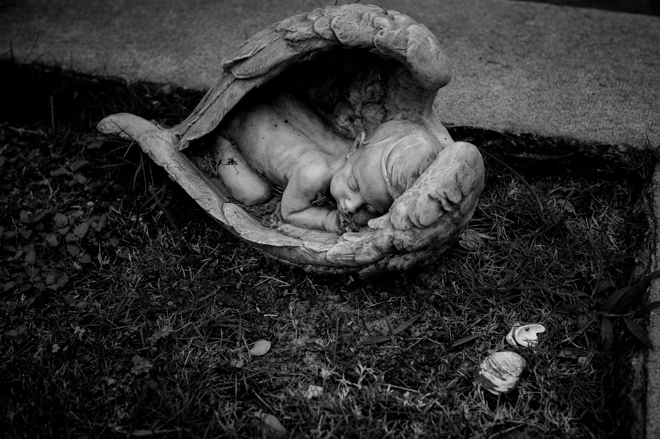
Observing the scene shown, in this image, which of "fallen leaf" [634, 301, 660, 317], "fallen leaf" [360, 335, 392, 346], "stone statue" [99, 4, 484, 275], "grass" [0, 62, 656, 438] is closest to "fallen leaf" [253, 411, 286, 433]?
"grass" [0, 62, 656, 438]

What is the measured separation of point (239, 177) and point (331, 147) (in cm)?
38

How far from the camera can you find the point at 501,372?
86.7 inches

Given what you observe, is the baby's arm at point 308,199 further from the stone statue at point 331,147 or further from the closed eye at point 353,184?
the closed eye at point 353,184

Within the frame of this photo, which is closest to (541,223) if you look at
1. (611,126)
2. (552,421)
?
(611,126)

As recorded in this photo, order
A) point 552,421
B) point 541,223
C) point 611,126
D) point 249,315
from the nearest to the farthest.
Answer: point 552,421 → point 249,315 → point 541,223 → point 611,126

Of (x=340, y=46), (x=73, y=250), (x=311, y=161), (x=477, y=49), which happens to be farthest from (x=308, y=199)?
(x=477, y=49)

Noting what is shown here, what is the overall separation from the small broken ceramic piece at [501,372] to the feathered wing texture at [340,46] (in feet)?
2.94

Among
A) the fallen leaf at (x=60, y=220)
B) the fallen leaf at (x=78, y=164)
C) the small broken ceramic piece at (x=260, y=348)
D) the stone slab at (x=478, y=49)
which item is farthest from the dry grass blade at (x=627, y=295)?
the fallen leaf at (x=78, y=164)

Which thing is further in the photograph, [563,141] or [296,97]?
[563,141]

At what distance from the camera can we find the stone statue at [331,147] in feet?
6.90

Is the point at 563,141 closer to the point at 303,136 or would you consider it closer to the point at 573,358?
the point at 573,358

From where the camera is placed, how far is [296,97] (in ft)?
8.29

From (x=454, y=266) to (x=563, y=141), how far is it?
2.66ft

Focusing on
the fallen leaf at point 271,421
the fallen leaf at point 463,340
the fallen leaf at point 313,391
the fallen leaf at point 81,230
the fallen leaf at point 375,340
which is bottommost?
the fallen leaf at point 271,421
